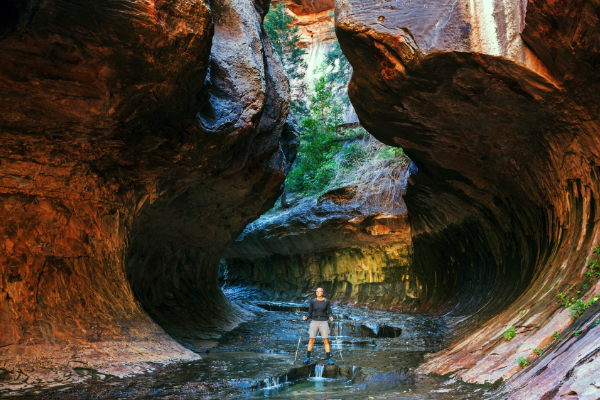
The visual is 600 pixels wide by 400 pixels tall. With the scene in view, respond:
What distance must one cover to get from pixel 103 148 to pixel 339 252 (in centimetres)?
1591

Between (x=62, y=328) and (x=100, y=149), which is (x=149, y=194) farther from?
(x=62, y=328)

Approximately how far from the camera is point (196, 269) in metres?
15.0

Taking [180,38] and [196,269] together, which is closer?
[180,38]

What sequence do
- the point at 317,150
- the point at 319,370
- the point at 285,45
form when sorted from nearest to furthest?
the point at 319,370 < the point at 317,150 < the point at 285,45

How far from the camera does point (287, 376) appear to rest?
7168 millimetres

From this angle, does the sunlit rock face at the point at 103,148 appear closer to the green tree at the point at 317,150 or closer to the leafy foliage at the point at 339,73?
the green tree at the point at 317,150

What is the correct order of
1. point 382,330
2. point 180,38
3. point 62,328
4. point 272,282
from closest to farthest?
point 180,38 → point 62,328 → point 382,330 → point 272,282

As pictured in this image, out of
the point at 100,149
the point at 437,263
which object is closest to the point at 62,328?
the point at 100,149

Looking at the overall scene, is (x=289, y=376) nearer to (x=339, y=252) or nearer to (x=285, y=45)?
(x=339, y=252)

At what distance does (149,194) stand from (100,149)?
6.25ft

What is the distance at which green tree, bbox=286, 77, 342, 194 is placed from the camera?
24.6 m

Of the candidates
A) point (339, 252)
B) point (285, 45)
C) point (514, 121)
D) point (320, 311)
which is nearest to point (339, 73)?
point (285, 45)

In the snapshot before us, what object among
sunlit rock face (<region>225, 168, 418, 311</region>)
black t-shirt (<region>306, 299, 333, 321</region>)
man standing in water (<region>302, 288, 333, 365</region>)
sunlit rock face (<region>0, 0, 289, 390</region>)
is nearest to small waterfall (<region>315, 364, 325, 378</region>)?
man standing in water (<region>302, 288, 333, 365</region>)

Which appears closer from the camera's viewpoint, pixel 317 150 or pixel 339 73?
pixel 317 150
